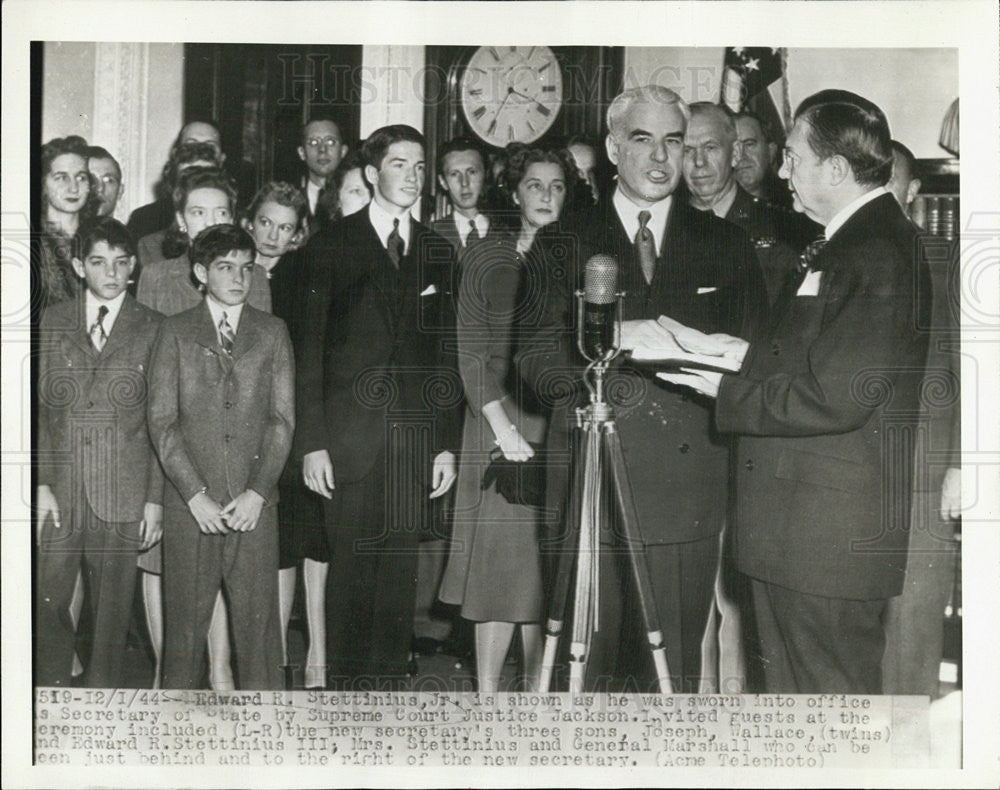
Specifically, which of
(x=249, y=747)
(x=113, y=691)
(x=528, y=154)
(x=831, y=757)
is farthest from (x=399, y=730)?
(x=528, y=154)

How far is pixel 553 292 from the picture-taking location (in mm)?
3896

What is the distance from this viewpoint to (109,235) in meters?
3.93

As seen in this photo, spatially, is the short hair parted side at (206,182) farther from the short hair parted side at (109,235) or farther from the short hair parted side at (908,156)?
the short hair parted side at (908,156)

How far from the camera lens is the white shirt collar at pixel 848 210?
3.88 metres

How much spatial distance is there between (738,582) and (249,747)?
6.52 feet

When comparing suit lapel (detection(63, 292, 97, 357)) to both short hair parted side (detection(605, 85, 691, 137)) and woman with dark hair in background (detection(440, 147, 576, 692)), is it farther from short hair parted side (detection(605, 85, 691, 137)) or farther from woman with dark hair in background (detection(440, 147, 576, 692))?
short hair parted side (detection(605, 85, 691, 137))

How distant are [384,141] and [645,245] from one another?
1.07 m

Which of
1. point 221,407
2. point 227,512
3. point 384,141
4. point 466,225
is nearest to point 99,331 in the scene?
point 221,407

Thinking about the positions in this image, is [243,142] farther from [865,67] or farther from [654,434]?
[865,67]

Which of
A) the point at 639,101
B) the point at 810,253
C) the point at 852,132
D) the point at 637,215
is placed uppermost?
the point at 639,101

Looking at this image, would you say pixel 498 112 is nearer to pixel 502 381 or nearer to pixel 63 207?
pixel 502 381

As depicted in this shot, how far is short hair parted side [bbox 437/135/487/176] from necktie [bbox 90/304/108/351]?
1403 millimetres

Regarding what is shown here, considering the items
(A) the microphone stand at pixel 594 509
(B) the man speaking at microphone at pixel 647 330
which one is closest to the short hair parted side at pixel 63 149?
(B) the man speaking at microphone at pixel 647 330

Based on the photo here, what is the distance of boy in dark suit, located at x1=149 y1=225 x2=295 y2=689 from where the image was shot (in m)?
3.90
